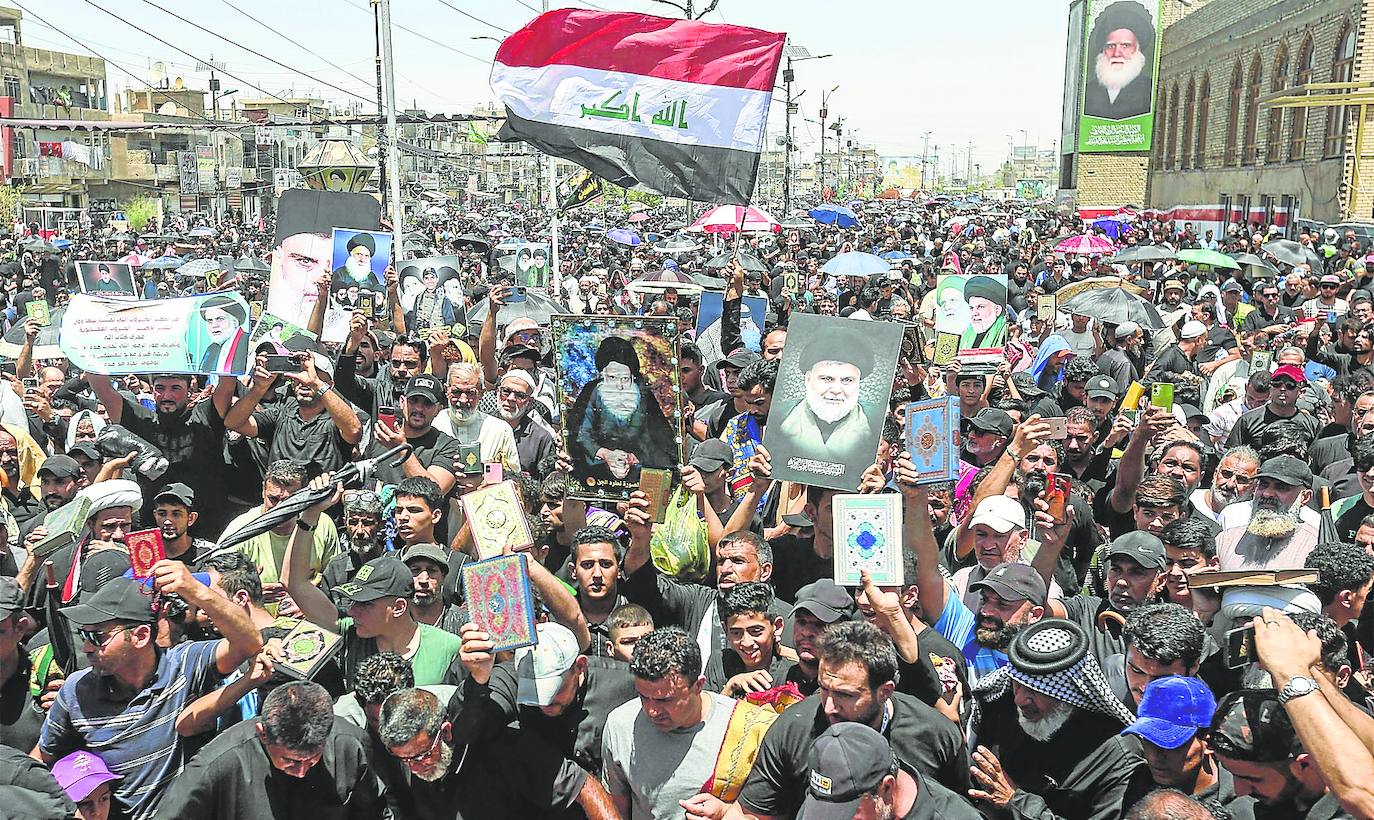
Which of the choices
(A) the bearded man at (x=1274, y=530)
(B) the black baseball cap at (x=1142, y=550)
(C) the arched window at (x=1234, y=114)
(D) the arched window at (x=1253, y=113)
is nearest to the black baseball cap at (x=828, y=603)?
(B) the black baseball cap at (x=1142, y=550)

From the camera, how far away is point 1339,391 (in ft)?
24.9

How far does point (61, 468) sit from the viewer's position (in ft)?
21.3

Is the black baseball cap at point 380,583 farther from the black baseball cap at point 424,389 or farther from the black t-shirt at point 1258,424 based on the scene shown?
the black t-shirt at point 1258,424

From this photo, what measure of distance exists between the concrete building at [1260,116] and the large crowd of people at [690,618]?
98.1 feet

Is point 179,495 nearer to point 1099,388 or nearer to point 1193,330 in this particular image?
point 1099,388

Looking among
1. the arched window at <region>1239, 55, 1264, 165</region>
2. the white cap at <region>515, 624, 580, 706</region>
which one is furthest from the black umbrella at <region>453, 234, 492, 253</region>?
the arched window at <region>1239, 55, 1264, 165</region>

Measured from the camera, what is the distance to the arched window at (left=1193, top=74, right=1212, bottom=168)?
53.2 m

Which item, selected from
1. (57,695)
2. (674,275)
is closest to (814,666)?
(57,695)

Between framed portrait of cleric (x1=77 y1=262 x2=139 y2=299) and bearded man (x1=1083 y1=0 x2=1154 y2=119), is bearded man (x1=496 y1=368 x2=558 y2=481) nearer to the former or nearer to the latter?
framed portrait of cleric (x1=77 y1=262 x2=139 y2=299)

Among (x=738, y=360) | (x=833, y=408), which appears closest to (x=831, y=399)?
(x=833, y=408)

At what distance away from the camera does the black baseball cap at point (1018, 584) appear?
15.1ft

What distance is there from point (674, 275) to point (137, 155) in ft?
217

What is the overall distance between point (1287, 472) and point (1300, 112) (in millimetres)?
39644

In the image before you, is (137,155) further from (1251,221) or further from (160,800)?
(160,800)
